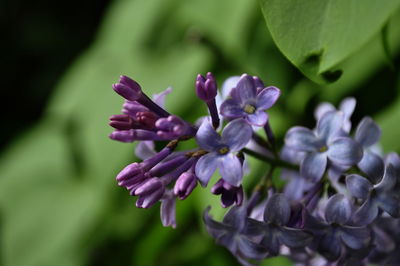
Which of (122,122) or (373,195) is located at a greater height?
(122,122)

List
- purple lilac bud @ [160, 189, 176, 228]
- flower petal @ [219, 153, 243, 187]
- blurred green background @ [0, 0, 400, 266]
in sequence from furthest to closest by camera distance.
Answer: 1. blurred green background @ [0, 0, 400, 266]
2. purple lilac bud @ [160, 189, 176, 228]
3. flower petal @ [219, 153, 243, 187]

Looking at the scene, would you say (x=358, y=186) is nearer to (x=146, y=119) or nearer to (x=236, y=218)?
(x=236, y=218)

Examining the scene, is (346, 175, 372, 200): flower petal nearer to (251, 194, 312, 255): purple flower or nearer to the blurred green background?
(251, 194, 312, 255): purple flower

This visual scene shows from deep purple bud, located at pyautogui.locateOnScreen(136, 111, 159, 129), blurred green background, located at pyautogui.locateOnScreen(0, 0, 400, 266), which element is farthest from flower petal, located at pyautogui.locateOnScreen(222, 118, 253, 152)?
blurred green background, located at pyautogui.locateOnScreen(0, 0, 400, 266)

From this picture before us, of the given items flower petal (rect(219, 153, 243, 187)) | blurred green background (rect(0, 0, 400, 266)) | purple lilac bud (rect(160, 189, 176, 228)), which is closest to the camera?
flower petal (rect(219, 153, 243, 187))

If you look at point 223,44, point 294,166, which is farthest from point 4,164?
point 294,166

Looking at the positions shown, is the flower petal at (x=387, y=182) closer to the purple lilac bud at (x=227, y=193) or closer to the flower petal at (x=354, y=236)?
the flower petal at (x=354, y=236)

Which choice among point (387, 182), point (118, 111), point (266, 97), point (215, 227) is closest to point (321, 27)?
point (266, 97)
